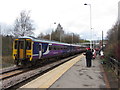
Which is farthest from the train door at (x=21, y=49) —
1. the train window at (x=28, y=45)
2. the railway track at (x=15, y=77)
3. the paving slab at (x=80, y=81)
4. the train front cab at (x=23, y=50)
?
the paving slab at (x=80, y=81)

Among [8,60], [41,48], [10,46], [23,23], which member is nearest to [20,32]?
[23,23]

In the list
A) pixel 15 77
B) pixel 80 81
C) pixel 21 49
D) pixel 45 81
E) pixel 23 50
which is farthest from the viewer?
pixel 21 49

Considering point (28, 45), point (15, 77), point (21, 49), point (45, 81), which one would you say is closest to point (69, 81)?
point (45, 81)

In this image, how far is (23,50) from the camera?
13969 millimetres

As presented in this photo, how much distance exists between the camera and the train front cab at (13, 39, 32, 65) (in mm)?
13844

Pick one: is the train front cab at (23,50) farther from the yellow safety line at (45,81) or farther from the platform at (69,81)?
the platform at (69,81)

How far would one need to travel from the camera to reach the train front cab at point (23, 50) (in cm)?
1384

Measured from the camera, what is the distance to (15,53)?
14.4 metres

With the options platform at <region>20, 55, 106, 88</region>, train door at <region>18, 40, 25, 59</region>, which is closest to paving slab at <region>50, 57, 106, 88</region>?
platform at <region>20, 55, 106, 88</region>

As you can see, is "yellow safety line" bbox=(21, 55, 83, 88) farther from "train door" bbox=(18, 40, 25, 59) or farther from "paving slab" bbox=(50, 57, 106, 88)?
"train door" bbox=(18, 40, 25, 59)

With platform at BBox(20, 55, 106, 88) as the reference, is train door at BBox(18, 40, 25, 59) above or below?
above

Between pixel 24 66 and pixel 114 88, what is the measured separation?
34.4 ft

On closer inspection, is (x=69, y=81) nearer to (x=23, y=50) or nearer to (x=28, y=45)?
(x=28, y=45)

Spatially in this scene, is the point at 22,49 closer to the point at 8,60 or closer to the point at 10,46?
the point at 8,60
